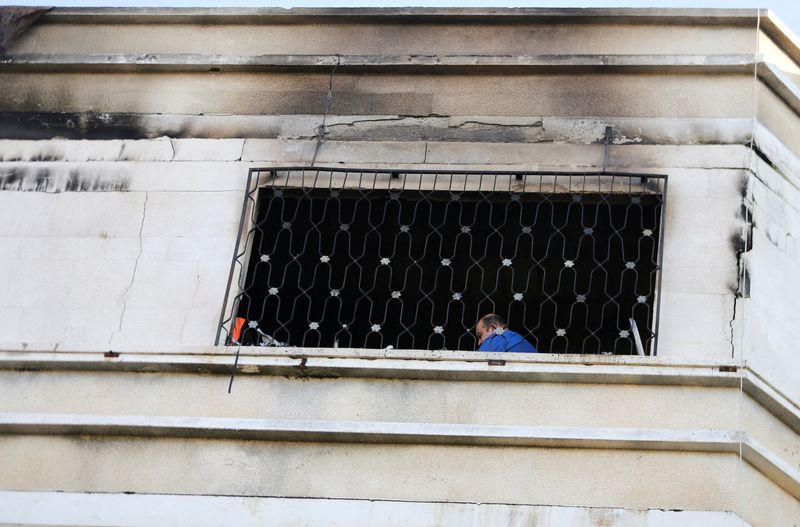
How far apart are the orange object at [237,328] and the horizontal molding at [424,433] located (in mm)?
1121

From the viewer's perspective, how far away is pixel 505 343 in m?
13.2

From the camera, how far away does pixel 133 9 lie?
14820 millimetres

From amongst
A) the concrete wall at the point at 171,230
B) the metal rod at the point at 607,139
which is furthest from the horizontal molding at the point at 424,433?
the metal rod at the point at 607,139

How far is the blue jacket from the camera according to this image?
13.1 meters

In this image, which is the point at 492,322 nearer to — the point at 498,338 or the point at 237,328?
the point at 498,338

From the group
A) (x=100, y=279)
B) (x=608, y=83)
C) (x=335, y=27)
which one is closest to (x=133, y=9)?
(x=335, y=27)

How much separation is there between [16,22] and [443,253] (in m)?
4.33

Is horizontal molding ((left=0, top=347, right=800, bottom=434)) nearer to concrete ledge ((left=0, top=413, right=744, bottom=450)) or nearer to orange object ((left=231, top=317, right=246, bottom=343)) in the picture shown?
concrete ledge ((left=0, top=413, right=744, bottom=450))

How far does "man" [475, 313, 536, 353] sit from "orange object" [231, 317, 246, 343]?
74.2 inches

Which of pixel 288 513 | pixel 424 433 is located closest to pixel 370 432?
pixel 424 433

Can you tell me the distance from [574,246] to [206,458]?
14.8 ft

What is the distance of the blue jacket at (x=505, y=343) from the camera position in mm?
13148

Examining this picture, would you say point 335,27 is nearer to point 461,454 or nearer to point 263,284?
point 263,284

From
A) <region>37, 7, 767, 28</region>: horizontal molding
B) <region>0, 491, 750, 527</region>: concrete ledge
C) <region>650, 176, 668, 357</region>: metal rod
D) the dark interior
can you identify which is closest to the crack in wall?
the dark interior
